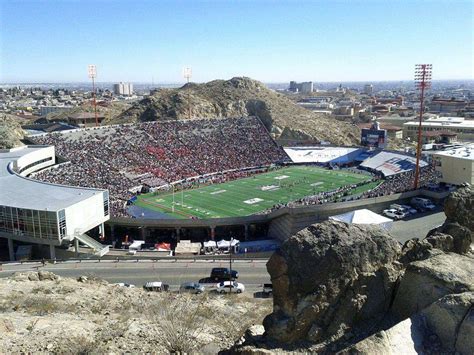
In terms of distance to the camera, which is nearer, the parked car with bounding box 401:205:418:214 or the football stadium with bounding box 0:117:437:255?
the football stadium with bounding box 0:117:437:255

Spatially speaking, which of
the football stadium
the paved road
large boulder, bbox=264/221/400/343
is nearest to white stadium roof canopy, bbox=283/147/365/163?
the football stadium

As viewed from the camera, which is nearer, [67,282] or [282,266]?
[282,266]

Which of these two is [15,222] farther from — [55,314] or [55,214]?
[55,314]

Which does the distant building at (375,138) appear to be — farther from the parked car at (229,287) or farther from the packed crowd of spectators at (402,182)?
the parked car at (229,287)

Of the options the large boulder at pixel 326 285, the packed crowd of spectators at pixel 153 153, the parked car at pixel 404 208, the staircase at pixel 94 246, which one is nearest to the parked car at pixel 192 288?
the staircase at pixel 94 246

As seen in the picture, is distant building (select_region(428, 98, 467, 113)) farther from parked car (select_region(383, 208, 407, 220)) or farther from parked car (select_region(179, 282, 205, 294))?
parked car (select_region(179, 282, 205, 294))

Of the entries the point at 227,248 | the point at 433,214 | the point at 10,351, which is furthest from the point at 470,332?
the point at 433,214
